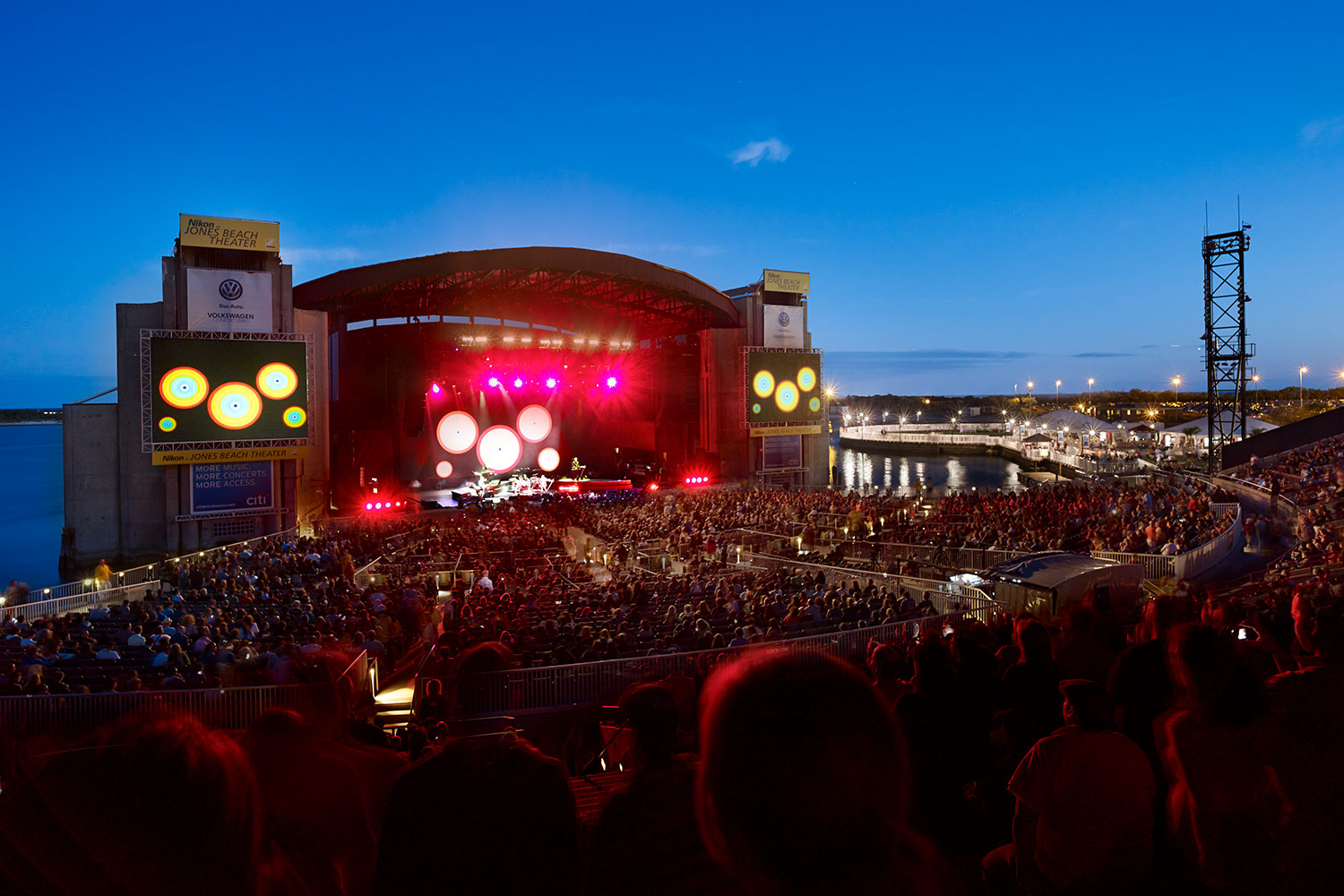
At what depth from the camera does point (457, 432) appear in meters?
32.7

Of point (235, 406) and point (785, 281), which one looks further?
point (785, 281)

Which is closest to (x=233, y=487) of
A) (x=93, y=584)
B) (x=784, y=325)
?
(x=93, y=584)

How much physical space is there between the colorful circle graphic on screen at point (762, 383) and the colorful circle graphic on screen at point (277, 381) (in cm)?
1771

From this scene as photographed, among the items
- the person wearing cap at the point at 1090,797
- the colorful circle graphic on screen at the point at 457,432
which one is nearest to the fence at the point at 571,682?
the person wearing cap at the point at 1090,797

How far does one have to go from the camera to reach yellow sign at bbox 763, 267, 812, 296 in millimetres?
32844

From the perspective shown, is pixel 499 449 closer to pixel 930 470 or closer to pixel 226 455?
pixel 226 455

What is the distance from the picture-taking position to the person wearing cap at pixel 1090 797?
214cm

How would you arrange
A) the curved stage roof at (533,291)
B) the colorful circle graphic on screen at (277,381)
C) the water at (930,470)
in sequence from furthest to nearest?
the water at (930,470) < the curved stage roof at (533,291) < the colorful circle graphic on screen at (277,381)

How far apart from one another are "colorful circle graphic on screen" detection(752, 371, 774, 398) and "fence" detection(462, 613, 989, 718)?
78.0ft

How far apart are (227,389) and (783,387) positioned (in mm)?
21240

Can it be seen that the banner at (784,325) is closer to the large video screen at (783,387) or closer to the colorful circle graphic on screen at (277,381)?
the large video screen at (783,387)

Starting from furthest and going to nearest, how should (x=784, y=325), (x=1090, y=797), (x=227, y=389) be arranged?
(x=784, y=325) < (x=227, y=389) < (x=1090, y=797)

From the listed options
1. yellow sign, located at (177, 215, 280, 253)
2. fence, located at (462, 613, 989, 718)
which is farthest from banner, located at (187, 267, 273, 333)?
fence, located at (462, 613, 989, 718)

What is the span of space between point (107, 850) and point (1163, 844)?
11.2 feet
